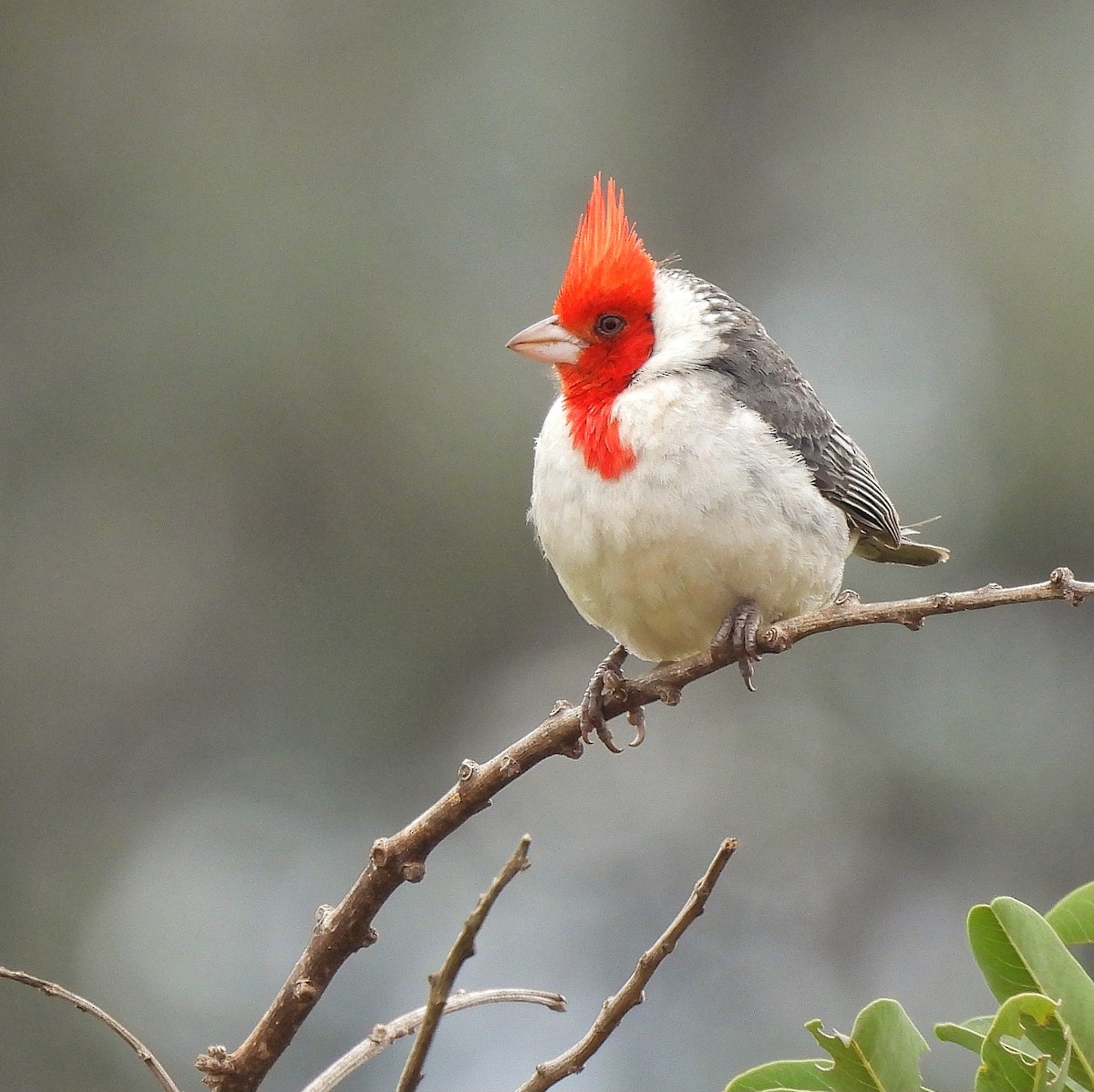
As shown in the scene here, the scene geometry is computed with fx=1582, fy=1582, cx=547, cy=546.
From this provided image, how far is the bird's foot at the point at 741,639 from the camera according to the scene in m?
2.84

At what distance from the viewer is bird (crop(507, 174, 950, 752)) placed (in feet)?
9.72

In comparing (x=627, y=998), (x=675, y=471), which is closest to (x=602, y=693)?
(x=675, y=471)

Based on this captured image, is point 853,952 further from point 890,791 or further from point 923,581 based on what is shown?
point 923,581

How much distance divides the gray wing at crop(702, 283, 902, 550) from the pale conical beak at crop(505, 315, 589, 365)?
323 millimetres

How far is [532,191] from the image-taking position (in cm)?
856

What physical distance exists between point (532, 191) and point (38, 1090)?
206 inches

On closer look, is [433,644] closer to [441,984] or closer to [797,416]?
[797,416]

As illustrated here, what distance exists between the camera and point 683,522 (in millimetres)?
2934

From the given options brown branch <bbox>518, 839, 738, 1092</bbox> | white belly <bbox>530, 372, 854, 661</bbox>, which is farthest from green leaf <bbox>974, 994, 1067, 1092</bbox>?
white belly <bbox>530, 372, 854, 661</bbox>

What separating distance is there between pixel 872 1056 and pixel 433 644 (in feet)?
21.3

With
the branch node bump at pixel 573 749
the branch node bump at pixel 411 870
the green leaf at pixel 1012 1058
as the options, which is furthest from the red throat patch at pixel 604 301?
the green leaf at pixel 1012 1058

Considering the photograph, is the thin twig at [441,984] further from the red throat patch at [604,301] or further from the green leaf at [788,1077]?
the red throat patch at [604,301]

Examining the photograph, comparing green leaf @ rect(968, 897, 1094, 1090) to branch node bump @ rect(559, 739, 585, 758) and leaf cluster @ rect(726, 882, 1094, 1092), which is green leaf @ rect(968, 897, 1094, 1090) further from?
branch node bump @ rect(559, 739, 585, 758)

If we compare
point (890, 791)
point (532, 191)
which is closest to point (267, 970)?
point (890, 791)
